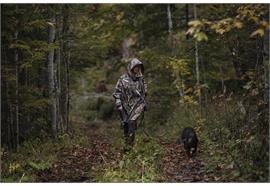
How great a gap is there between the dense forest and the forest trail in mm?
27

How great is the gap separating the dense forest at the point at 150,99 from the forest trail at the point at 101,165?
0.03m

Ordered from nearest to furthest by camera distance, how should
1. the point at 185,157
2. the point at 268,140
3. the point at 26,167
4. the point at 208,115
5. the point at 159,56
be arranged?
the point at 268,140, the point at 26,167, the point at 185,157, the point at 208,115, the point at 159,56

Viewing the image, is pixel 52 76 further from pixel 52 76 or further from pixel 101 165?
pixel 101 165

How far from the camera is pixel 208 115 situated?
574 inches

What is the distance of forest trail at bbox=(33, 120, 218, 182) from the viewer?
413 inches

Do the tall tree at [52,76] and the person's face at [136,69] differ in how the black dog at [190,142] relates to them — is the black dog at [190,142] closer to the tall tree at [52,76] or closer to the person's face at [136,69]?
the person's face at [136,69]

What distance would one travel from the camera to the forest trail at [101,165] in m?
10.5

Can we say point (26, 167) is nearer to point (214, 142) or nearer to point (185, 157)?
point (185, 157)

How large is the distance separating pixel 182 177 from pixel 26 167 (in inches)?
146

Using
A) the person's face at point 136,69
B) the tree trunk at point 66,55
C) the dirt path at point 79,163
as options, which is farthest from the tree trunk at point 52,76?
the person's face at point 136,69

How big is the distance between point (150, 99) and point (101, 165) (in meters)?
8.83

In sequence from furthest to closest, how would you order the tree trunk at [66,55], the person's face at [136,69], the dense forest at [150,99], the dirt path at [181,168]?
the tree trunk at [66,55] < the person's face at [136,69] < the dirt path at [181,168] < the dense forest at [150,99]

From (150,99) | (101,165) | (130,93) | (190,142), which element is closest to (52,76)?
(130,93)

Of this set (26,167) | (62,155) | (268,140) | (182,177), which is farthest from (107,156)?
(268,140)
